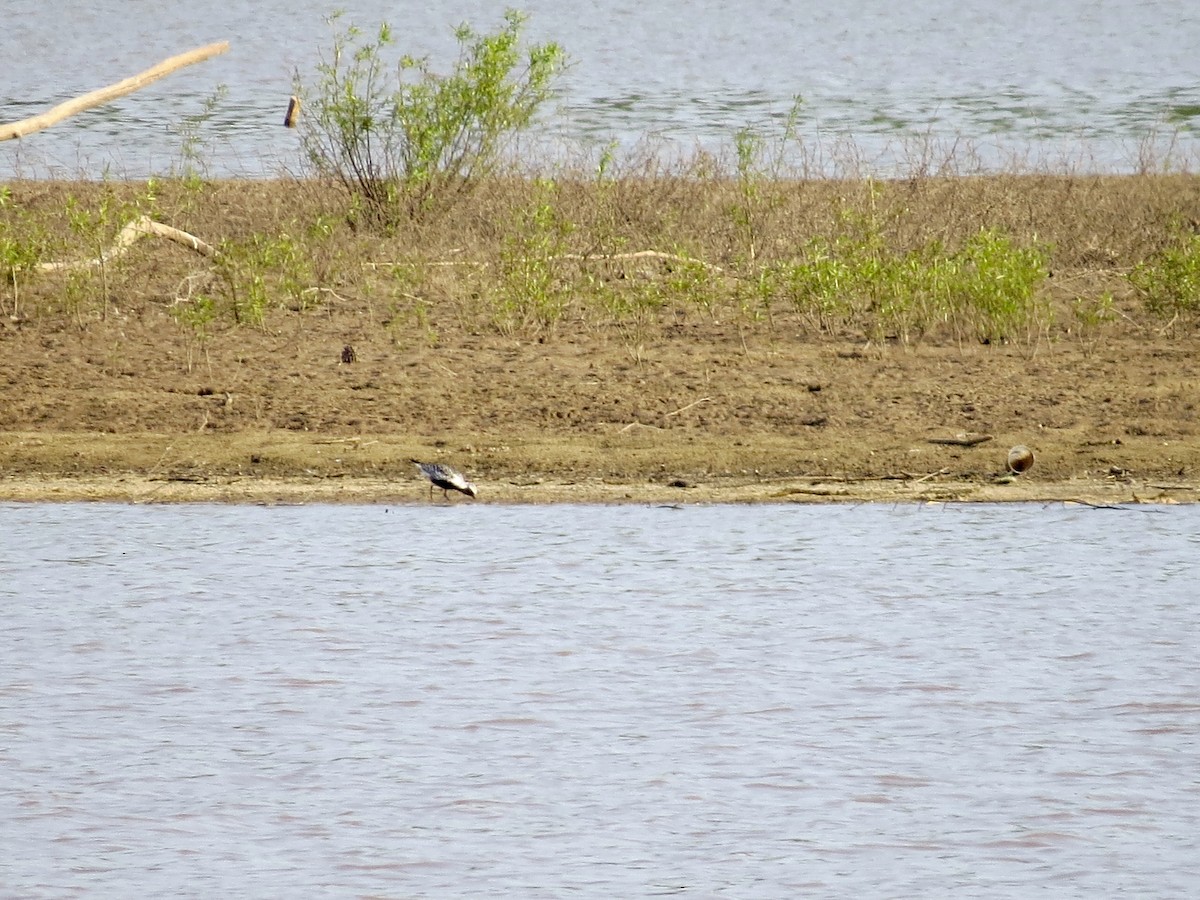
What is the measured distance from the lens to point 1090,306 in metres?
13.5

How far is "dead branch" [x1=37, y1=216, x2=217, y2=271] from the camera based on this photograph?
45.7ft

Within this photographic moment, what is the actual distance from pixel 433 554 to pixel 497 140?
A: 30.4 feet

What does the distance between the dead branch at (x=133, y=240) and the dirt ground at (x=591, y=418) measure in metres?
1.25

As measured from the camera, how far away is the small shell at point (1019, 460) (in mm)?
10070

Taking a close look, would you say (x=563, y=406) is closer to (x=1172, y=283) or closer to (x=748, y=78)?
(x=1172, y=283)

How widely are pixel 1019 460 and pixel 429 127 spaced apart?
7651 millimetres

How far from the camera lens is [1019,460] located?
10078 mm

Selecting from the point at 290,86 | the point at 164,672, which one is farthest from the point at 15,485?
the point at 290,86

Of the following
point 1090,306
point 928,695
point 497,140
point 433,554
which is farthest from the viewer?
point 497,140

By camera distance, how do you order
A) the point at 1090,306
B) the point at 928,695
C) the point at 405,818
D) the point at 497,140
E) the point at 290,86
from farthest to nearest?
1. the point at 290,86
2. the point at 497,140
3. the point at 1090,306
4. the point at 928,695
5. the point at 405,818

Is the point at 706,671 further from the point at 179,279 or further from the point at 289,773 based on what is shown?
the point at 179,279

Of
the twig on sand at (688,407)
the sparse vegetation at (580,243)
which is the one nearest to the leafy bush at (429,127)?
the sparse vegetation at (580,243)

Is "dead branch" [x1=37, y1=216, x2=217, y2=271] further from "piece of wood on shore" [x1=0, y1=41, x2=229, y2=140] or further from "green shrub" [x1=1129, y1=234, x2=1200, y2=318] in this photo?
"green shrub" [x1=1129, y1=234, x2=1200, y2=318]

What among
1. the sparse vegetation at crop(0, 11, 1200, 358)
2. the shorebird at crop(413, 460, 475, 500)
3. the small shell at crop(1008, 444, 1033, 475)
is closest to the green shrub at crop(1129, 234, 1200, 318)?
the sparse vegetation at crop(0, 11, 1200, 358)
